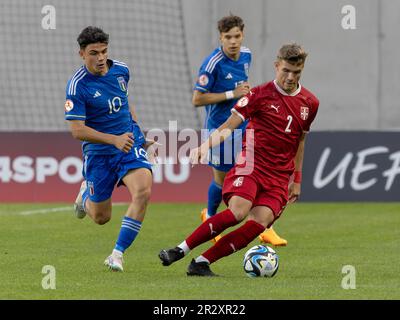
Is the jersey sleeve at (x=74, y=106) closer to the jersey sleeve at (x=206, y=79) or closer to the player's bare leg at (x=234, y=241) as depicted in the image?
the player's bare leg at (x=234, y=241)

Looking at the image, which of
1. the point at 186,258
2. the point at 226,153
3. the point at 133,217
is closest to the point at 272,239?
the point at 226,153

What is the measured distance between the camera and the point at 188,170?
53.0ft

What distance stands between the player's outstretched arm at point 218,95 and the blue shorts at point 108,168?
1.97m

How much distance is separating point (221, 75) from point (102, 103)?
2295 millimetres

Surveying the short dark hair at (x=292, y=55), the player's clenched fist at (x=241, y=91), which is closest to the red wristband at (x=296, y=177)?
the short dark hair at (x=292, y=55)

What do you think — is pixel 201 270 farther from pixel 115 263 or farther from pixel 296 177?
pixel 296 177

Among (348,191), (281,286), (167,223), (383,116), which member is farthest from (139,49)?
(281,286)

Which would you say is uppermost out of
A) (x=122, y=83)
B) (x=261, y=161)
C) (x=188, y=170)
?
(x=122, y=83)

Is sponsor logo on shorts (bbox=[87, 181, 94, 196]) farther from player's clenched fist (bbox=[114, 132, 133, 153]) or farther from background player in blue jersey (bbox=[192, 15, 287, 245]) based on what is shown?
background player in blue jersey (bbox=[192, 15, 287, 245])

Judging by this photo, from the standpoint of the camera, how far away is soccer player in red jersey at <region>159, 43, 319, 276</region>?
848cm

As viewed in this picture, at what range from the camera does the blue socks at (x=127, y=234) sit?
9000 mm

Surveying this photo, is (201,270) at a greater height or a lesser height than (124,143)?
lesser
